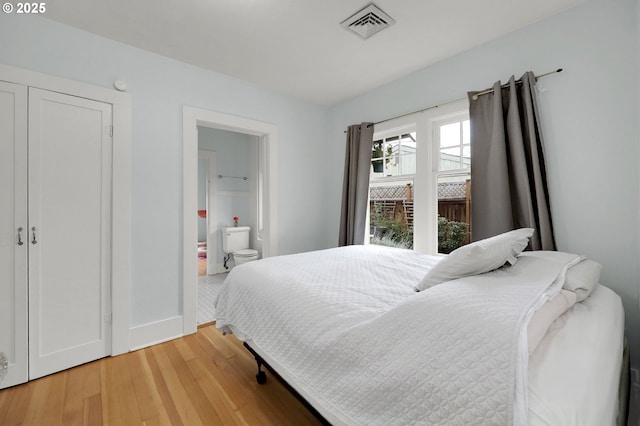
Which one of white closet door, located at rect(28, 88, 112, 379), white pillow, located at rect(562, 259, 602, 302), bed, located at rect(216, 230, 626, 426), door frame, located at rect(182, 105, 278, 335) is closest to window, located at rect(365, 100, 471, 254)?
bed, located at rect(216, 230, 626, 426)

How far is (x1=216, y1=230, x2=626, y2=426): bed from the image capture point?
0.70 m

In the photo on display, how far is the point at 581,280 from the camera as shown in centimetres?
121

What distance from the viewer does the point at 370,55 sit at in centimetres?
250

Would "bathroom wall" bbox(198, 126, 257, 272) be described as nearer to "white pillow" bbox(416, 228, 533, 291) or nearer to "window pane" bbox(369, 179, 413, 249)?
"window pane" bbox(369, 179, 413, 249)

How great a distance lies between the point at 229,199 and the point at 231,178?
39 centimetres

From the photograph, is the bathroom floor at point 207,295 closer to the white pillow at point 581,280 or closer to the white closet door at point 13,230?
the white closet door at point 13,230

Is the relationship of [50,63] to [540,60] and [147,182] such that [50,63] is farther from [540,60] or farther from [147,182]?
[540,60]

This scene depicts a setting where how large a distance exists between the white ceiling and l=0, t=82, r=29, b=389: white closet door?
739 millimetres

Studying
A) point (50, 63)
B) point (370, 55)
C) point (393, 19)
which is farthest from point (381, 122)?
point (50, 63)

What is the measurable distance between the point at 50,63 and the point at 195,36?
3.40 ft

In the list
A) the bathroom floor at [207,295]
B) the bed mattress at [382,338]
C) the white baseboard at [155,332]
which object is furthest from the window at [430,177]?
the white baseboard at [155,332]

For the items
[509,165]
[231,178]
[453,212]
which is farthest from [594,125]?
[231,178]

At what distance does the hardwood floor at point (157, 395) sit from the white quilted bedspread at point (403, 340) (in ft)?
1.36

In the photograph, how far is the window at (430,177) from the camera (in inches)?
103
